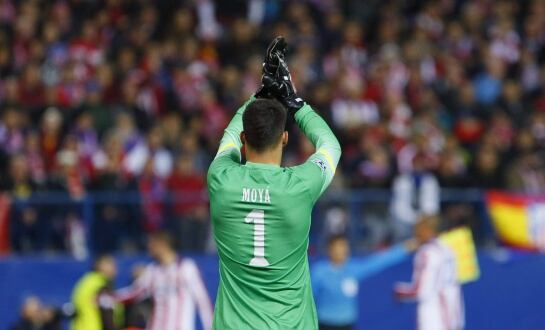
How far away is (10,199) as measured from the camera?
14.5m

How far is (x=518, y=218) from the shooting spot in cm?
1569

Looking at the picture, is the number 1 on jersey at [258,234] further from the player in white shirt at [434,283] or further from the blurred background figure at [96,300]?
the player in white shirt at [434,283]

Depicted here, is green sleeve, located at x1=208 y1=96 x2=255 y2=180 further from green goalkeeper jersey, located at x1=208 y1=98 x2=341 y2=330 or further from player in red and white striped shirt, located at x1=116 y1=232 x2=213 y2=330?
player in red and white striped shirt, located at x1=116 y1=232 x2=213 y2=330

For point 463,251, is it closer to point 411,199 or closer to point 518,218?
point 411,199

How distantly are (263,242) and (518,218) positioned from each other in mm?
11332

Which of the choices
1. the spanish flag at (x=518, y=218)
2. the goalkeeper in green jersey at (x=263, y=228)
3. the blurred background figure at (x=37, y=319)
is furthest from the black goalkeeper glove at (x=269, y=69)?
the spanish flag at (x=518, y=218)

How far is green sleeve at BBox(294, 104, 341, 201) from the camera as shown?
4930 millimetres

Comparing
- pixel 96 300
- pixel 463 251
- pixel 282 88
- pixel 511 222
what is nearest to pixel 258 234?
pixel 282 88

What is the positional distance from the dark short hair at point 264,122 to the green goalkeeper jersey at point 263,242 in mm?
117

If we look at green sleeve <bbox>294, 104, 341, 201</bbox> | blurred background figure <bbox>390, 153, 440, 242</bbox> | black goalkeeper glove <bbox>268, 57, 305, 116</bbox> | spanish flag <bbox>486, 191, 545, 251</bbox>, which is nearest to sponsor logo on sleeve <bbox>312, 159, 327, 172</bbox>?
green sleeve <bbox>294, 104, 341, 201</bbox>

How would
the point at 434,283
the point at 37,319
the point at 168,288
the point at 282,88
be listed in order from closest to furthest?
1. the point at 282,88
2. the point at 37,319
3. the point at 168,288
4. the point at 434,283

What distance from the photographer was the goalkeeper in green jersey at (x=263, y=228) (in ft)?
15.9

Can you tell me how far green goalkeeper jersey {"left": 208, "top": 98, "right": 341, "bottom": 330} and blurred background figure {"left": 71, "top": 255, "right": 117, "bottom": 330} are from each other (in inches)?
297

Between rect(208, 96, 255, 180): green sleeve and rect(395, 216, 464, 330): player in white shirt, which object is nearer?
rect(208, 96, 255, 180): green sleeve
